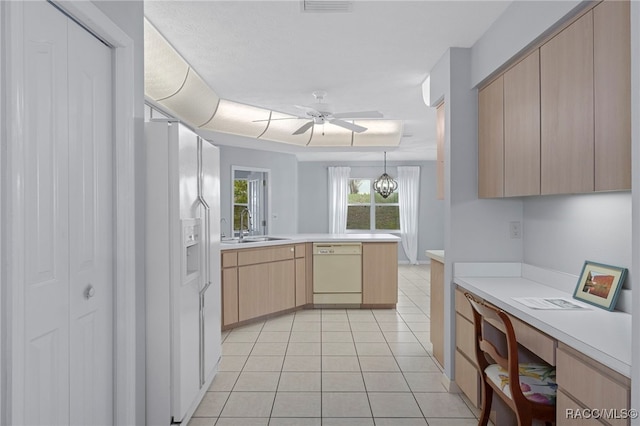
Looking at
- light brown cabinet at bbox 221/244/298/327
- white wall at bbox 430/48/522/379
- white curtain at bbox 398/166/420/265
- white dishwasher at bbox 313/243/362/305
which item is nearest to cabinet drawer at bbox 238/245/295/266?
light brown cabinet at bbox 221/244/298/327

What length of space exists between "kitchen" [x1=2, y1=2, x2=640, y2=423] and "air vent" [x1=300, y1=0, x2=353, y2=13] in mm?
950

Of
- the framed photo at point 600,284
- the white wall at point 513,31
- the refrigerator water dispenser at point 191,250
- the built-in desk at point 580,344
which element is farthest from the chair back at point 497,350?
the refrigerator water dispenser at point 191,250

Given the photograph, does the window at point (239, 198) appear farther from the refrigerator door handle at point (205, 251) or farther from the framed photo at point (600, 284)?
the framed photo at point (600, 284)

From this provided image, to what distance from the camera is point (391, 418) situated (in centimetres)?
248

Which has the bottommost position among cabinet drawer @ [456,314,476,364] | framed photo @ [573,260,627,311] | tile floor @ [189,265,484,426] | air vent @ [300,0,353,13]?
tile floor @ [189,265,484,426]

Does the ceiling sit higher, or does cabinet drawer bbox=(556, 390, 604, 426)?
the ceiling

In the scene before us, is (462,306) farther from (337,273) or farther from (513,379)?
(337,273)

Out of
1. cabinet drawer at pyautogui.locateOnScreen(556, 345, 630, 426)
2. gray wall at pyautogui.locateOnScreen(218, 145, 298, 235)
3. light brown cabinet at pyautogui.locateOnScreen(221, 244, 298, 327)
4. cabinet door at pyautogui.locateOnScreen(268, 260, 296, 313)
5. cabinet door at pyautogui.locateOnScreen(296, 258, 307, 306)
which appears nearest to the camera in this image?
cabinet drawer at pyautogui.locateOnScreen(556, 345, 630, 426)

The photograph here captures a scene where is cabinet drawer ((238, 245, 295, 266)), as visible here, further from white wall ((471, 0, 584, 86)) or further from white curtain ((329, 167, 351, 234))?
white curtain ((329, 167, 351, 234))

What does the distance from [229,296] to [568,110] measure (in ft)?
11.6

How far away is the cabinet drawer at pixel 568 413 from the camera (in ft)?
4.67

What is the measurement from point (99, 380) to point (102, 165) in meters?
1.02

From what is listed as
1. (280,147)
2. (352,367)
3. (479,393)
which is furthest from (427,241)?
(479,393)

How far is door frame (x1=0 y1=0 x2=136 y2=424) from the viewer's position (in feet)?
4.17
